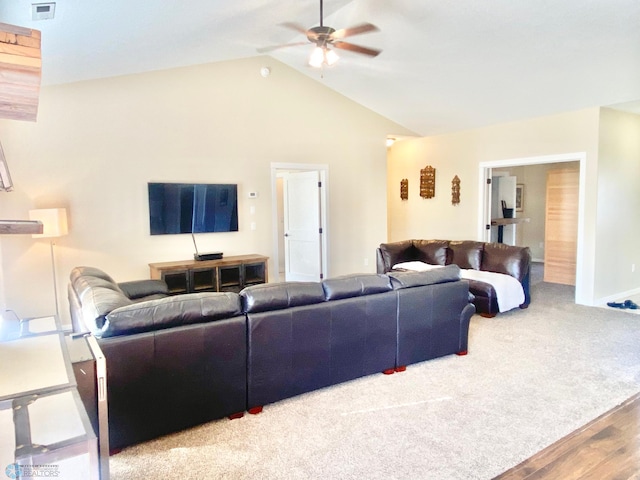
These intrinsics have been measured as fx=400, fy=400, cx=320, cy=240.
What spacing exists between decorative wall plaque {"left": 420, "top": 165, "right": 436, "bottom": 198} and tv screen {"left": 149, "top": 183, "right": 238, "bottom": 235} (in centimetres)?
357

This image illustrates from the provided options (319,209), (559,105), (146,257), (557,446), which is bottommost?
(557,446)

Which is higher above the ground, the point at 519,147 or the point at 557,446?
the point at 519,147

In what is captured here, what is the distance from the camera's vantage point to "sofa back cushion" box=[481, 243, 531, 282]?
17.2 feet

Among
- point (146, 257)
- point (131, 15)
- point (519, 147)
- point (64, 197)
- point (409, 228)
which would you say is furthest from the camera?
point (409, 228)

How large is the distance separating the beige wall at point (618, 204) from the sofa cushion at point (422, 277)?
308cm

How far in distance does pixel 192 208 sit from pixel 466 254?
3984mm

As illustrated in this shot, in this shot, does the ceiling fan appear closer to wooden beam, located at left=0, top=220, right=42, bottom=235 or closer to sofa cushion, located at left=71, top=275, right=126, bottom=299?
sofa cushion, located at left=71, top=275, right=126, bottom=299

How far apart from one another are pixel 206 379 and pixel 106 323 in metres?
0.66

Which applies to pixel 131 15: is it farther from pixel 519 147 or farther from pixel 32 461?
pixel 519 147

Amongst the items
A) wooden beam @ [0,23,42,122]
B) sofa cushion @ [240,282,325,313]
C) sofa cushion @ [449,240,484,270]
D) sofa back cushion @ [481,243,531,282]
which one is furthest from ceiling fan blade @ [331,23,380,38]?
sofa cushion @ [449,240,484,270]

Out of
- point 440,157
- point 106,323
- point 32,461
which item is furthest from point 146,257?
point 440,157

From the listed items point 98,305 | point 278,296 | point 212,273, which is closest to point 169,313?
point 98,305

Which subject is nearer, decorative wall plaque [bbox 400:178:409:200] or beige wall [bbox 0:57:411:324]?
beige wall [bbox 0:57:411:324]

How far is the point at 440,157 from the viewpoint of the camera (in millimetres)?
7199
